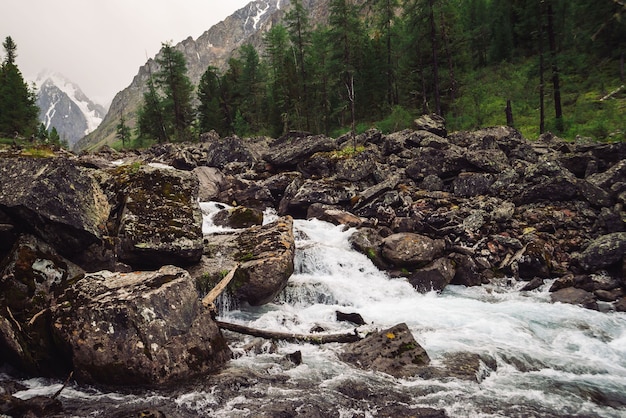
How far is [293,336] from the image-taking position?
9969 mm

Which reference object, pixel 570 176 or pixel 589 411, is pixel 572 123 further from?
pixel 589 411

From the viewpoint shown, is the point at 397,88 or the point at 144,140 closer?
the point at 397,88

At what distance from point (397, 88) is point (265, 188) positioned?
3539 cm

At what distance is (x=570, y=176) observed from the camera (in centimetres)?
1911

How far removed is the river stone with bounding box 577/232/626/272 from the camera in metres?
14.0

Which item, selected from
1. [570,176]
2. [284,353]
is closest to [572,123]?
[570,176]

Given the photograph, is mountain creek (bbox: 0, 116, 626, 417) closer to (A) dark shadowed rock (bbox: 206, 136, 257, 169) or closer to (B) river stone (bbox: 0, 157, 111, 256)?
(B) river stone (bbox: 0, 157, 111, 256)

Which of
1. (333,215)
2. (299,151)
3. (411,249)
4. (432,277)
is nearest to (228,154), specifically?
(299,151)

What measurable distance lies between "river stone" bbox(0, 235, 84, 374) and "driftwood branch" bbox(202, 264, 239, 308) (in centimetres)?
311

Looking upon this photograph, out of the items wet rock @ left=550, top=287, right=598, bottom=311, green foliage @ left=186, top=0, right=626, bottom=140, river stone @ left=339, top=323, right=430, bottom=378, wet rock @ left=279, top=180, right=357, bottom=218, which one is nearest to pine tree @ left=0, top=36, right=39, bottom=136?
green foliage @ left=186, top=0, right=626, bottom=140

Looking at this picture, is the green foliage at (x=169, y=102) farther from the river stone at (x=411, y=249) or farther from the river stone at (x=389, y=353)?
the river stone at (x=389, y=353)

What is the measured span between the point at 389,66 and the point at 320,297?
45011 mm

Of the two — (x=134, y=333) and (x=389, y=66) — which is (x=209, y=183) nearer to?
(x=134, y=333)

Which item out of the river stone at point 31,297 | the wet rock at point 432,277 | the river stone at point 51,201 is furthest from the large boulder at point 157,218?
the wet rock at point 432,277
